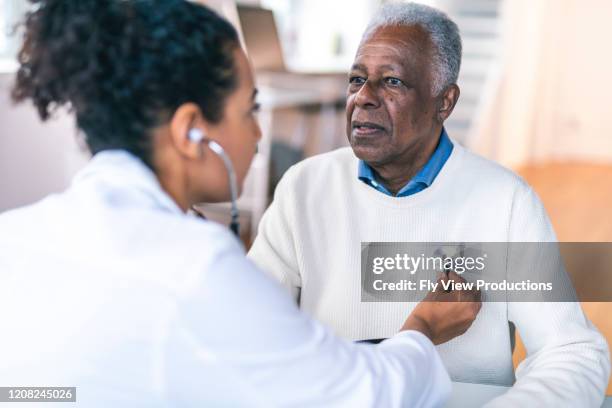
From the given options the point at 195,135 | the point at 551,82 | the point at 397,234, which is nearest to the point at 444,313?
the point at 397,234

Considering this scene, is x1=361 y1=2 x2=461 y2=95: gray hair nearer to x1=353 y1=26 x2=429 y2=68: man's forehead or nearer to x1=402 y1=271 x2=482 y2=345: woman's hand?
x1=353 y1=26 x2=429 y2=68: man's forehead

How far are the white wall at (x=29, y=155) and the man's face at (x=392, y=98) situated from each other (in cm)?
257

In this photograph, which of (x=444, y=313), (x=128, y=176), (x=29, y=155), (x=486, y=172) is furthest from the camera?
(x=29, y=155)

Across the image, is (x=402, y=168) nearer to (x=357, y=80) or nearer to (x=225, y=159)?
(x=357, y=80)

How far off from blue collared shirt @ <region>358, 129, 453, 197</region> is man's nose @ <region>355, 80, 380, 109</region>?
114 millimetres

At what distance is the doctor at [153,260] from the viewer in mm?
689

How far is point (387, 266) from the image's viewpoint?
134 cm

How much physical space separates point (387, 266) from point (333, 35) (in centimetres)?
561

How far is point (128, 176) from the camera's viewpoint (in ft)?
2.59

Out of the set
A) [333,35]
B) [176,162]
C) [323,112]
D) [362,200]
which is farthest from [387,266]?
[333,35]

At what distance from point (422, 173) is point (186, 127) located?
2.18 feet

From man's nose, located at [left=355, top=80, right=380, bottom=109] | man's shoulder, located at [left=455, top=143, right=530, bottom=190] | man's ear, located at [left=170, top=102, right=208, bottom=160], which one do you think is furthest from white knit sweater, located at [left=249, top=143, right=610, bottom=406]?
man's ear, located at [left=170, top=102, right=208, bottom=160]

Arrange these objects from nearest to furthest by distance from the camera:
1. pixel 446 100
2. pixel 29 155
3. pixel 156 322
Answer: pixel 156 322, pixel 446 100, pixel 29 155

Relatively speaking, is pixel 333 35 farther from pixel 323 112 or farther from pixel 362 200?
pixel 362 200
